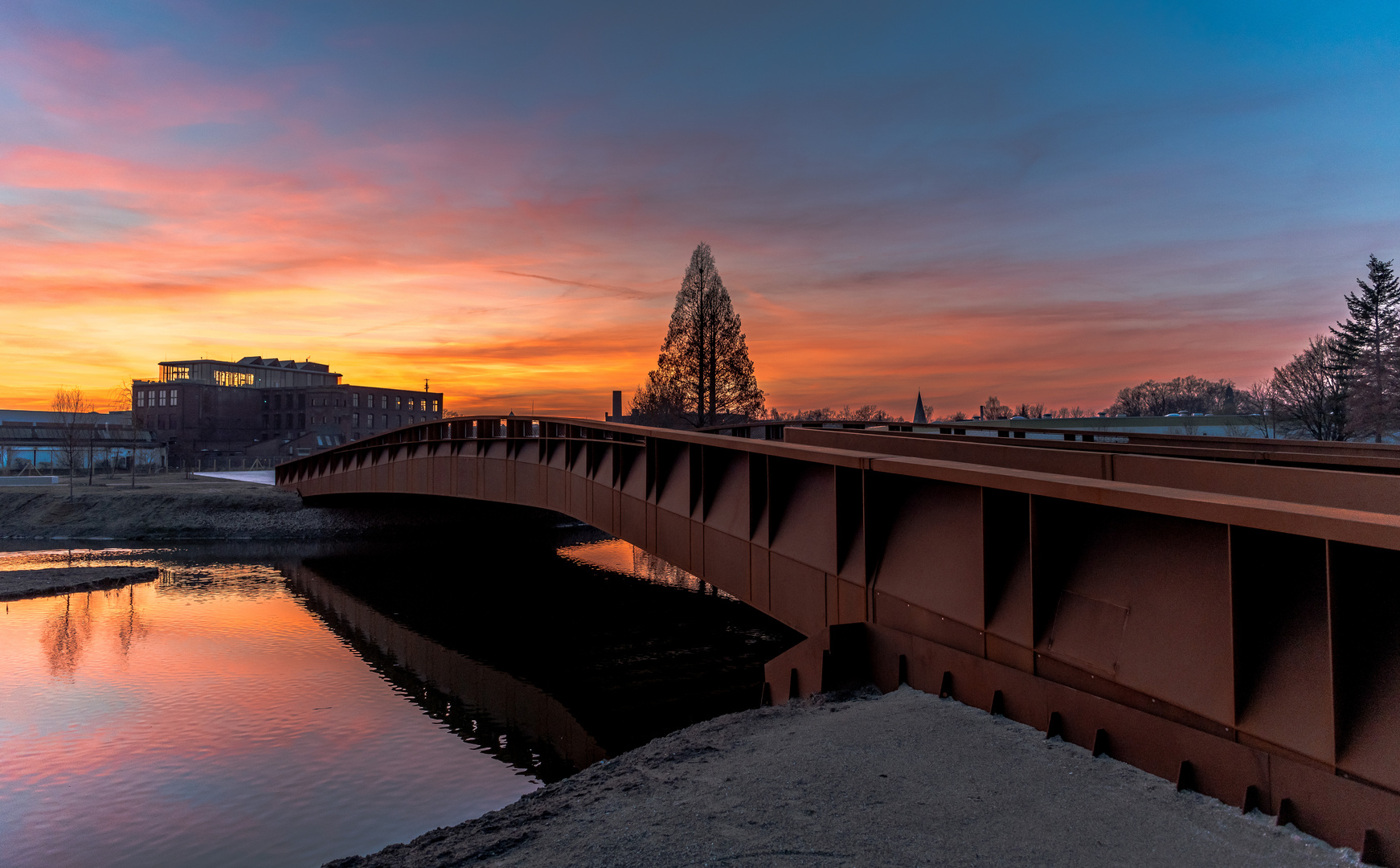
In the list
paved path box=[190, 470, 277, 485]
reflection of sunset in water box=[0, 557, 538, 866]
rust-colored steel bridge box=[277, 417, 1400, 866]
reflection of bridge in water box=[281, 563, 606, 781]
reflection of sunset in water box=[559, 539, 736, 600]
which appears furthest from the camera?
paved path box=[190, 470, 277, 485]

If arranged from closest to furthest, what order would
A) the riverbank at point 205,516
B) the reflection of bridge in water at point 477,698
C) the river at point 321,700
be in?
1. the river at point 321,700
2. the reflection of bridge in water at point 477,698
3. the riverbank at point 205,516

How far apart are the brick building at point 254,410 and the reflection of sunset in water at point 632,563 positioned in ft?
265

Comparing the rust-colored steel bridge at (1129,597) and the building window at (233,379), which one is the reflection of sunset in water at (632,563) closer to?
the rust-colored steel bridge at (1129,597)

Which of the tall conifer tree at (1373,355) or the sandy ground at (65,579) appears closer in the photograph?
the sandy ground at (65,579)

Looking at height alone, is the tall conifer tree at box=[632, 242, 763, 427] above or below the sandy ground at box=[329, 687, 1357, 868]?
above

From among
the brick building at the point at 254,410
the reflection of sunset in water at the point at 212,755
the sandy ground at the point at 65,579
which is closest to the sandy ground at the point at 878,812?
the reflection of sunset in water at the point at 212,755

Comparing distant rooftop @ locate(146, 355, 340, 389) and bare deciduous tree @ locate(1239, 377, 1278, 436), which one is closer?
bare deciduous tree @ locate(1239, 377, 1278, 436)

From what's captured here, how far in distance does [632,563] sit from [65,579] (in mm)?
20263

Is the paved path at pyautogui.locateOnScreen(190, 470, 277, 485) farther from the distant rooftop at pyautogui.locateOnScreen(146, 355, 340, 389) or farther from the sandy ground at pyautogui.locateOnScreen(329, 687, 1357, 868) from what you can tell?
the distant rooftop at pyautogui.locateOnScreen(146, 355, 340, 389)

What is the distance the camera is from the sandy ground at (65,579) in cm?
2411

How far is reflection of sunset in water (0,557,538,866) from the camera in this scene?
29.6 ft

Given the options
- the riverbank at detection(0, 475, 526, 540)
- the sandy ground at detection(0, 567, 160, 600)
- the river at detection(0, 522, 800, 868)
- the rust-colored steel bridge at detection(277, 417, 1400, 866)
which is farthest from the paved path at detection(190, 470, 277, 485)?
the rust-colored steel bridge at detection(277, 417, 1400, 866)

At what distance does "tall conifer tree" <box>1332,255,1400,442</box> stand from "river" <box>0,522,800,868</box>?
44.9 meters

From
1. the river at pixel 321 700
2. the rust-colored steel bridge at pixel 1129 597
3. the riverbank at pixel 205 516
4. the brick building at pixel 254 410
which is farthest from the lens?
the brick building at pixel 254 410
